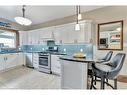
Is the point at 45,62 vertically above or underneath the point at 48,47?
underneath

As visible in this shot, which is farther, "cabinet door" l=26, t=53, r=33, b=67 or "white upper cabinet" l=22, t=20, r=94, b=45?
"cabinet door" l=26, t=53, r=33, b=67

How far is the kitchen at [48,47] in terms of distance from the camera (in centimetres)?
380

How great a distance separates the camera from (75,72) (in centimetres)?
242

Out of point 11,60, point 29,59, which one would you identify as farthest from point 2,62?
point 29,59

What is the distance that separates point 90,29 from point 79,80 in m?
2.25

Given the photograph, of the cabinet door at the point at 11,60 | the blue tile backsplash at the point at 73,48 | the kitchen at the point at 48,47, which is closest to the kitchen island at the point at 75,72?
the kitchen at the point at 48,47

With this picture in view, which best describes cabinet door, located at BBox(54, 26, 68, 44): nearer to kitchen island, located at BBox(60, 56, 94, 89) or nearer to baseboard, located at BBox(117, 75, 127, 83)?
kitchen island, located at BBox(60, 56, 94, 89)

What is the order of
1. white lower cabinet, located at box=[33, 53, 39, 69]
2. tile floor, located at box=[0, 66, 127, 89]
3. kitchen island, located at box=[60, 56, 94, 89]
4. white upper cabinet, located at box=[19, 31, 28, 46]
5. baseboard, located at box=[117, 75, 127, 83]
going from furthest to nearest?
white upper cabinet, located at box=[19, 31, 28, 46], white lower cabinet, located at box=[33, 53, 39, 69], baseboard, located at box=[117, 75, 127, 83], tile floor, located at box=[0, 66, 127, 89], kitchen island, located at box=[60, 56, 94, 89]

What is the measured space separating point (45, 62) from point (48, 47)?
1.04 m

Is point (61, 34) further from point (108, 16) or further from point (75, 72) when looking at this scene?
point (75, 72)

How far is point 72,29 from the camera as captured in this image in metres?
4.50

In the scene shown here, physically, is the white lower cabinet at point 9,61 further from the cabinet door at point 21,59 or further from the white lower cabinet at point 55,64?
the white lower cabinet at point 55,64

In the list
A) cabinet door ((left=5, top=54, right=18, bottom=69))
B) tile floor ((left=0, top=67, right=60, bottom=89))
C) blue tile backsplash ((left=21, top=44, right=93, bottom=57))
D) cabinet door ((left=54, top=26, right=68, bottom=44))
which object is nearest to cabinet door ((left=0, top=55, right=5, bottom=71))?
cabinet door ((left=5, top=54, right=18, bottom=69))

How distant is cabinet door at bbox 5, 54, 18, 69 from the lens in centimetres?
497
